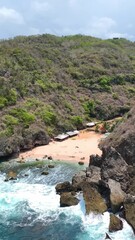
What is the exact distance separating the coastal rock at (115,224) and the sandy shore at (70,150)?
64.1 ft

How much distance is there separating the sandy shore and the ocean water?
27.4 ft

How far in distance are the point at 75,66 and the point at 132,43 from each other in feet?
219

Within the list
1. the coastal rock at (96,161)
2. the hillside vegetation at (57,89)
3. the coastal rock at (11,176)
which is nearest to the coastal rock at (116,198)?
the coastal rock at (96,161)

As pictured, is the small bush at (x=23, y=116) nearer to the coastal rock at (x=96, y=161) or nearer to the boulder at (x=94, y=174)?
the coastal rock at (x=96, y=161)

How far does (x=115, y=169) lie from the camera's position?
3941cm

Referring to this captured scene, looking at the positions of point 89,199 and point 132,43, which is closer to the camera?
point 89,199

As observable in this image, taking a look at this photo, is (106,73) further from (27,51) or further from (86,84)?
(27,51)

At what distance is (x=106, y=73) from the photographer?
313 feet

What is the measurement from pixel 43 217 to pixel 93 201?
16.3 feet

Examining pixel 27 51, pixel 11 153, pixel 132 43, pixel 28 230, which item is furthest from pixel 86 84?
pixel 132 43

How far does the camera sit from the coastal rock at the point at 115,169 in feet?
127

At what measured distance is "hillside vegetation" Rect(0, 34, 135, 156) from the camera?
6488cm

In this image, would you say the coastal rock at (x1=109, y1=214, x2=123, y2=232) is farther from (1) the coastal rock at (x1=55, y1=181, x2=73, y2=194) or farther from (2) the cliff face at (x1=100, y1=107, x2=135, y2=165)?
(2) the cliff face at (x1=100, y1=107, x2=135, y2=165)

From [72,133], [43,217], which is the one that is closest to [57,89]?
[72,133]
